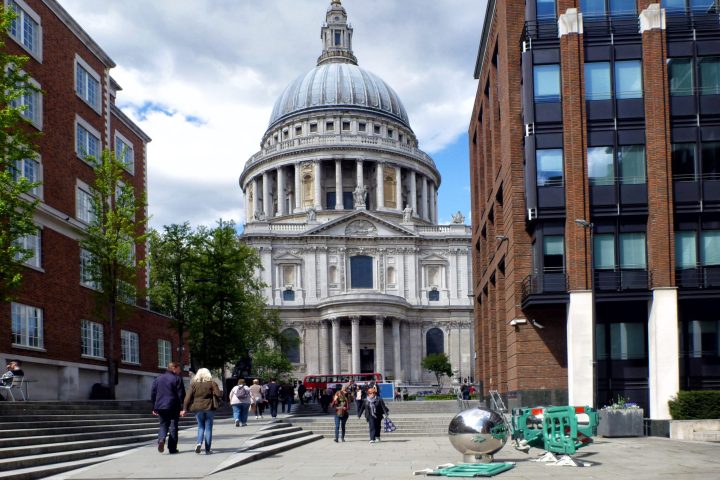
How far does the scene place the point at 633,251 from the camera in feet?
113

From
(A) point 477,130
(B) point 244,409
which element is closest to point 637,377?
(B) point 244,409

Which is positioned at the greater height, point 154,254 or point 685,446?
point 154,254

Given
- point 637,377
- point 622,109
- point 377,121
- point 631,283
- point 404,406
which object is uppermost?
point 377,121

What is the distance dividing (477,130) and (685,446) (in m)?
28.6

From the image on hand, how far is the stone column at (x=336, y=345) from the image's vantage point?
96.4m

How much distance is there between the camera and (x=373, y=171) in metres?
120

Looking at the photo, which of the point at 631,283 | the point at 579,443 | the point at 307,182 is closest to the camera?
the point at 579,443

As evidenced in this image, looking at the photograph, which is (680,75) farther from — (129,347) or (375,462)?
(129,347)

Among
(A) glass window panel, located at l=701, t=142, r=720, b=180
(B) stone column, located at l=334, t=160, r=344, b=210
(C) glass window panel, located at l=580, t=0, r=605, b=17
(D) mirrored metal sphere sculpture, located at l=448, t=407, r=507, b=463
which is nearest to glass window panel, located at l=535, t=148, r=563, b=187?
(A) glass window panel, located at l=701, t=142, r=720, b=180

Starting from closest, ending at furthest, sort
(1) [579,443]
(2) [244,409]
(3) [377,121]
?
1. (1) [579,443]
2. (2) [244,409]
3. (3) [377,121]

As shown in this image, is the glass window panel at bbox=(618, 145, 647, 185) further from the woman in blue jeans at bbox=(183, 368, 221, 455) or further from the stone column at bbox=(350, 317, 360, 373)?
the stone column at bbox=(350, 317, 360, 373)

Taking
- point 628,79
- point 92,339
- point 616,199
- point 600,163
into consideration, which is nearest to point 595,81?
point 628,79

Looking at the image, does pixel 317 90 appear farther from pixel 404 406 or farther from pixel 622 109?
pixel 622 109

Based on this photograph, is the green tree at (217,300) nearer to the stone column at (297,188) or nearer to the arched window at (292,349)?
the arched window at (292,349)
